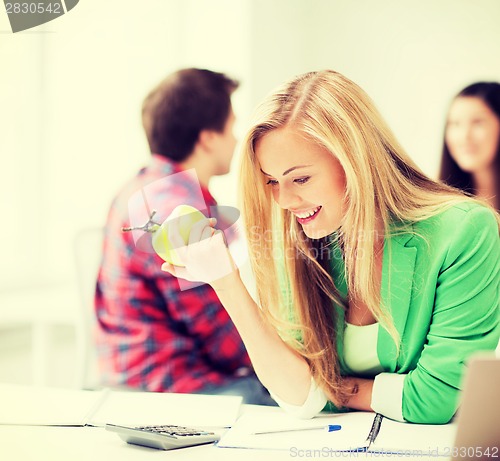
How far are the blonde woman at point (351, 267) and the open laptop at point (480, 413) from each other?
1.06 feet

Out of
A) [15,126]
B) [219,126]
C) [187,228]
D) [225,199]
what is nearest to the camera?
[187,228]

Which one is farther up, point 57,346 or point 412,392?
point 412,392

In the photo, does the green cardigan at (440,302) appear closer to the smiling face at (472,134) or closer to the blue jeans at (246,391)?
the blue jeans at (246,391)

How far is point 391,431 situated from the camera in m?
1.04

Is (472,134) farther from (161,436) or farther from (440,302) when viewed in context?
(161,436)

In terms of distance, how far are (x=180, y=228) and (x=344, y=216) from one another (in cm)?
33

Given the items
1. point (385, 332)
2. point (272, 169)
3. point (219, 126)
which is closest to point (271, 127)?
point (272, 169)

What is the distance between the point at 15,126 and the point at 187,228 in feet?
4.45

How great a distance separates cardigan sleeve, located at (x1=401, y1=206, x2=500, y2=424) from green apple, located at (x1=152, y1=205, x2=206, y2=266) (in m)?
0.44

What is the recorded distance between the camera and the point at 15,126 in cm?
224

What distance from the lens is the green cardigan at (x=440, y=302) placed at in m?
1.13

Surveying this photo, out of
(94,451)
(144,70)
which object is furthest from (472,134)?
(94,451)

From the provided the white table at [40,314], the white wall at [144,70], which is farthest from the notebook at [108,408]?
the white wall at [144,70]

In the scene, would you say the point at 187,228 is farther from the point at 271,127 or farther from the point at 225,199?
the point at 225,199
